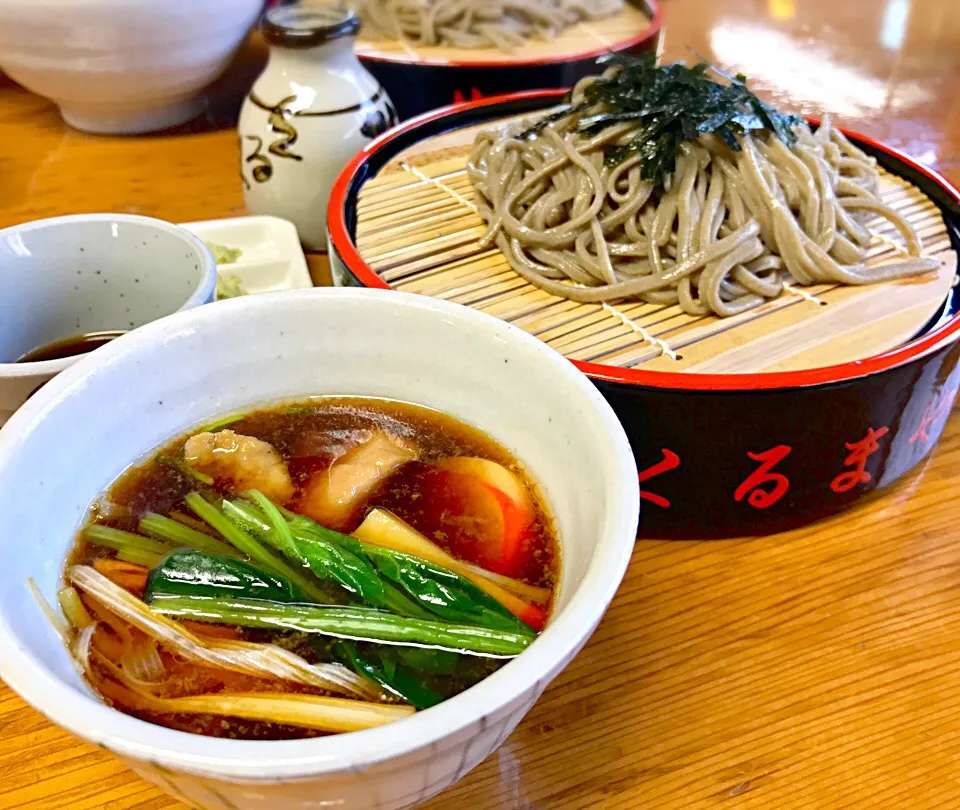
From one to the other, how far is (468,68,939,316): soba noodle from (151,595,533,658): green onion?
2.61ft

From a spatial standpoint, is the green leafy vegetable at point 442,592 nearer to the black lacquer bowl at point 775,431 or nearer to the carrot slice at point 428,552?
the carrot slice at point 428,552

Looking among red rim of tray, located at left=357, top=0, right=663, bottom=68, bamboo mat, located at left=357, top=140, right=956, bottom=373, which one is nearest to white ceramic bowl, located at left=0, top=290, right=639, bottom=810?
bamboo mat, located at left=357, top=140, right=956, bottom=373

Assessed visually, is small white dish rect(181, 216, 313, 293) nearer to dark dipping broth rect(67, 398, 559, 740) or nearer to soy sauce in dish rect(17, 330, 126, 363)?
soy sauce in dish rect(17, 330, 126, 363)

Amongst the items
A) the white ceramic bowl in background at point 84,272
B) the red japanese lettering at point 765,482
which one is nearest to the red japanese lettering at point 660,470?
the red japanese lettering at point 765,482

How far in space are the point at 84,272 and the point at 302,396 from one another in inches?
26.4

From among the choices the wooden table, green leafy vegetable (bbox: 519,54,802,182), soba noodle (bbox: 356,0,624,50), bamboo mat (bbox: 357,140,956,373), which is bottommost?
the wooden table

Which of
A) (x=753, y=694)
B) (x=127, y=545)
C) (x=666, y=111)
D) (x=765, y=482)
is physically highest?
(x=666, y=111)

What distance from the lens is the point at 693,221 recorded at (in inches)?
60.6

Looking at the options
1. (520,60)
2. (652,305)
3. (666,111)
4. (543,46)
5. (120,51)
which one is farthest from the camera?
(543,46)

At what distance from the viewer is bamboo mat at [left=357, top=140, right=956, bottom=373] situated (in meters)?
1.31

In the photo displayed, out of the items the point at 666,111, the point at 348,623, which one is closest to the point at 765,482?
the point at 348,623

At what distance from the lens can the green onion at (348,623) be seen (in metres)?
0.82

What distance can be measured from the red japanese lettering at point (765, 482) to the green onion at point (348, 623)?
0.53 m

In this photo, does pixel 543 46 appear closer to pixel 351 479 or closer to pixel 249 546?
pixel 351 479
